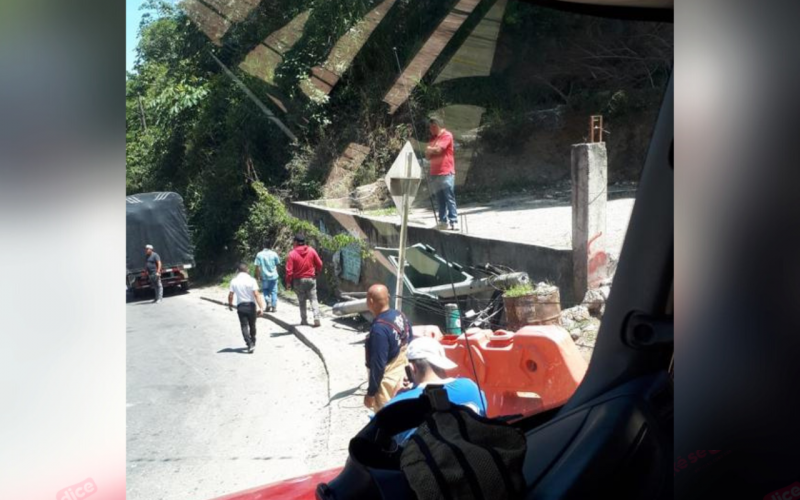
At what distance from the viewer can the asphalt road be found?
168 centimetres

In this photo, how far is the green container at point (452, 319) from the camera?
A: 1.87m

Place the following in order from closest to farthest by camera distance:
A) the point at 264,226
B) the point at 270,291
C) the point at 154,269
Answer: the point at 154,269, the point at 264,226, the point at 270,291

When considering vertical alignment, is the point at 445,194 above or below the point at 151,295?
above

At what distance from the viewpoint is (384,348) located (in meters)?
2.00

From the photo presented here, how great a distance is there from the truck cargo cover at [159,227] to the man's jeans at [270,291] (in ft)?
0.86

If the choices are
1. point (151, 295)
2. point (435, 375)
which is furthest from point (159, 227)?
point (435, 375)

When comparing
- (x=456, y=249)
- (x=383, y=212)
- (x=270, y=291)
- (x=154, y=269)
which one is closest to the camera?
(x=154, y=269)

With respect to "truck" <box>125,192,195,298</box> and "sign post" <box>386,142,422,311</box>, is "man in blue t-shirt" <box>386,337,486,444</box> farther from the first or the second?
"truck" <box>125,192,195,298</box>

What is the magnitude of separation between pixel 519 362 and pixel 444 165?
1.69 feet

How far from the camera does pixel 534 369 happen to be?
1929 mm

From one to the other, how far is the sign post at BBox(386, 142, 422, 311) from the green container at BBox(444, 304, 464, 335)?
0.11 m

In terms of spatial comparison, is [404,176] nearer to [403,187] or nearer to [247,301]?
[403,187]
